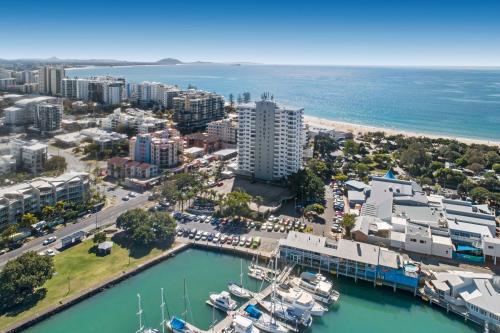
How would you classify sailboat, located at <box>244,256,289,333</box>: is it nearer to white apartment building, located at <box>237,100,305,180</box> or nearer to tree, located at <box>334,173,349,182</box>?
white apartment building, located at <box>237,100,305,180</box>

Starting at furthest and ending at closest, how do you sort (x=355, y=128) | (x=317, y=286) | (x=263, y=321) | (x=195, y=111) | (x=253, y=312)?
(x=355, y=128) → (x=195, y=111) → (x=317, y=286) → (x=253, y=312) → (x=263, y=321)

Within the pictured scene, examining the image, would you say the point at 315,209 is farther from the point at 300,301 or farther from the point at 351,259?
the point at 300,301

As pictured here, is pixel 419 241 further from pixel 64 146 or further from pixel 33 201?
pixel 64 146

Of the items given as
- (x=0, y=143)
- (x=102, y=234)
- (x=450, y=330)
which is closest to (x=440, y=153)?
(x=450, y=330)

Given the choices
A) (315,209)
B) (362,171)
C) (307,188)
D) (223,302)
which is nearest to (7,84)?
(307,188)

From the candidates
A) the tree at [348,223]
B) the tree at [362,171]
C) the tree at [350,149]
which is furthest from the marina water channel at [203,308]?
the tree at [350,149]

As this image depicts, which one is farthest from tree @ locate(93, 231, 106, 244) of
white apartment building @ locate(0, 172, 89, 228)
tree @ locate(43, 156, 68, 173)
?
tree @ locate(43, 156, 68, 173)
